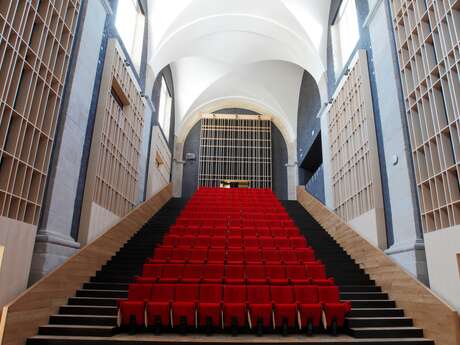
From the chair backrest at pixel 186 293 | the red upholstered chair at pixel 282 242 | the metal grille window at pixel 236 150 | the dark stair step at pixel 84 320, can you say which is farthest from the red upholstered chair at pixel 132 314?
the metal grille window at pixel 236 150

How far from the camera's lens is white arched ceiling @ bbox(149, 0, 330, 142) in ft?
29.8

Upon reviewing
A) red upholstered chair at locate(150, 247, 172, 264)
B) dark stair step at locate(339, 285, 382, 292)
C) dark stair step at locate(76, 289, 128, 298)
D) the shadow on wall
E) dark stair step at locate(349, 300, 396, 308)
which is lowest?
dark stair step at locate(349, 300, 396, 308)

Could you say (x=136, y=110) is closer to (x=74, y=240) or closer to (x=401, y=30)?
(x=74, y=240)

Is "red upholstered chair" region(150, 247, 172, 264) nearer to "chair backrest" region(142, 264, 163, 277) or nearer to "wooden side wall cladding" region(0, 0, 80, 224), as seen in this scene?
"chair backrest" region(142, 264, 163, 277)

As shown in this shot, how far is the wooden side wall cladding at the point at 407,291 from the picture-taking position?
3.38m

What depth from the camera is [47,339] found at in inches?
134

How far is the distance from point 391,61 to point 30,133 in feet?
15.7

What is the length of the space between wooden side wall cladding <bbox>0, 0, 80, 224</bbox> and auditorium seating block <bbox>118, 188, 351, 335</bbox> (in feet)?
5.30

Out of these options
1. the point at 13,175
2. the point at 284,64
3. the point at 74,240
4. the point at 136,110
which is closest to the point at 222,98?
the point at 284,64

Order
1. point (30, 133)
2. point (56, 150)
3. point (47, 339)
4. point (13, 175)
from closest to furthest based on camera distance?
1. point (47, 339)
2. point (13, 175)
3. point (30, 133)
4. point (56, 150)

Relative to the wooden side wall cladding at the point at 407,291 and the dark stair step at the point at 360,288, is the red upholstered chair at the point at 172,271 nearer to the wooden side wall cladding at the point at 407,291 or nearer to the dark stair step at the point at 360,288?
the dark stair step at the point at 360,288

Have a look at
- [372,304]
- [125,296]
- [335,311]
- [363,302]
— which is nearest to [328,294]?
[335,311]

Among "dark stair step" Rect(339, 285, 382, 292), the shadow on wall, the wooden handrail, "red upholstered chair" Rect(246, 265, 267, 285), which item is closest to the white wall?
"dark stair step" Rect(339, 285, 382, 292)

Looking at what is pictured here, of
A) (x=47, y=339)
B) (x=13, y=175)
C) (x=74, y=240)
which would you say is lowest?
(x=47, y=339)
